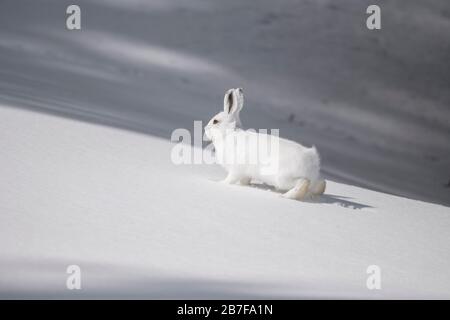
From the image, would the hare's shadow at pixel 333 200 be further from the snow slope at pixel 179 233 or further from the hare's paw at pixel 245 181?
the hare's paw at pixel 245 181

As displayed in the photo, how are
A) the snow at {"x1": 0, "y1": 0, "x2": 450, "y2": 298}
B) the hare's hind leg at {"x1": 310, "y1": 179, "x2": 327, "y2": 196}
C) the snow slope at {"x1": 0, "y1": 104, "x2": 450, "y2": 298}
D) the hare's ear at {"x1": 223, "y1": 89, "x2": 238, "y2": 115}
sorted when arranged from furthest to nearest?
the hare's ear at {"x1": 223, "y1": 89, "x2": 238, "y2": 115} → the hare's hind leg at {"x1": 310, "y1": 179, "x2": 327, "y2": 196} → the snow at {"x1": 0, "y1": 0, "x2": 450, "y2": 298} → the snow slope at {"x1": 0, "y1": 104, "x2": 450, "y2": 298}

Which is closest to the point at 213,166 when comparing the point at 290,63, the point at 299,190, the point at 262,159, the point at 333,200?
the point at 333,200

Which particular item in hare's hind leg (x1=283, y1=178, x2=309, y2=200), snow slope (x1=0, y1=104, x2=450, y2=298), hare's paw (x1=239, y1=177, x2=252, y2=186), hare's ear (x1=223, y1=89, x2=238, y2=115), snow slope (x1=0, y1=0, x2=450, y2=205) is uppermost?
snow slope (x1=0, y1=0, x2=450, y2=205)

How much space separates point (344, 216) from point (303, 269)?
46.9 inches

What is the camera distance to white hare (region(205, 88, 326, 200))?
18.3ft

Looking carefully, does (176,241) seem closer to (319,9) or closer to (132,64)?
(132,64)

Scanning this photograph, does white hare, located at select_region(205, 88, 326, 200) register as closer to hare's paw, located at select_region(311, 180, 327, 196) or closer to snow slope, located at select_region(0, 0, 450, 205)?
hare's paw, located at select_region(311, 180, 327, 196)

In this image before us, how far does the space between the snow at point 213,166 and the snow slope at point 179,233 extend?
14 mm

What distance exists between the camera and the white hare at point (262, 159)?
18.3ft

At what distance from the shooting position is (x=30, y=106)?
7.51 meters

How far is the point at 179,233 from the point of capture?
4738 millimetres

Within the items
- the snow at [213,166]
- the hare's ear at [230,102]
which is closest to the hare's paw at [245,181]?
the snow at [213,166]

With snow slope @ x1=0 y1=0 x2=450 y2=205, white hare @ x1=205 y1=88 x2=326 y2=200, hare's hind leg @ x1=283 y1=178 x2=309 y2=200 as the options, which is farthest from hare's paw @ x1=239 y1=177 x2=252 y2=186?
snow slope @ x1=0 y1=0 x2=450 y2=205

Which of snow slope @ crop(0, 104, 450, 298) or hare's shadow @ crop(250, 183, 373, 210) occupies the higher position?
hare's shadow @ crop(250, 183, 373, 210)
